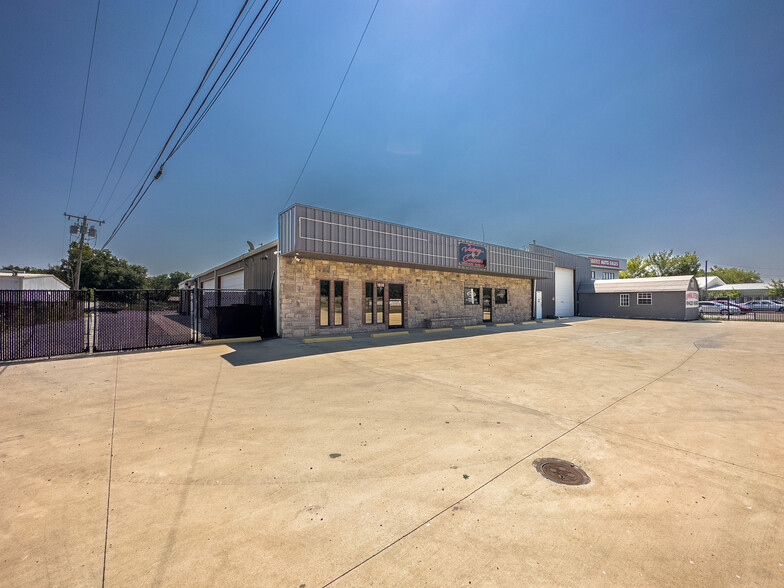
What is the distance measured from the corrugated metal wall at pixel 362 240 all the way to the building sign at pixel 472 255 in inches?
11.3

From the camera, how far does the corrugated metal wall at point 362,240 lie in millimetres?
12516

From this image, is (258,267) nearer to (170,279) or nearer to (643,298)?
(643,298)

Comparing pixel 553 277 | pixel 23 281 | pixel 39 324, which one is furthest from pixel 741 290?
pixel 23 281

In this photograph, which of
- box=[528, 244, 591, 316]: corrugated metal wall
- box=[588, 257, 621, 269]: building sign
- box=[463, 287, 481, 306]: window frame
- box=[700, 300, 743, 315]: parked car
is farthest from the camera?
box=[588, 257, 621, 269]: building sign

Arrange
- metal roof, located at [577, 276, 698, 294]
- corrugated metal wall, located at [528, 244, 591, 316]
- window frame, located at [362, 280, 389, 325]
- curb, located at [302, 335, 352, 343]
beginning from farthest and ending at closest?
corrugated metal wall, located at [528, 244, 591, 316], metal roof, located at [577, 276, 698, 294], window frame, located at [362, 280, 389, 325], curb, located at [302, 335, 352, 343]

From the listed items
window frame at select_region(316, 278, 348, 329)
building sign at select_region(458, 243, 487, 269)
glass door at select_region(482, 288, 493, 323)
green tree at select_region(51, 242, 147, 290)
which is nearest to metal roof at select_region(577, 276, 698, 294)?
glass door at select_region(482, 288, 493, 323)

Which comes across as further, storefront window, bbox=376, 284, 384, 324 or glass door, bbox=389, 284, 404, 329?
glass door, bbox=389, 284, 404, 329

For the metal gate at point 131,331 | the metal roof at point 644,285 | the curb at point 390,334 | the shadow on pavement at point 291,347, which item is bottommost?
the shadow on pavement at point 291,347

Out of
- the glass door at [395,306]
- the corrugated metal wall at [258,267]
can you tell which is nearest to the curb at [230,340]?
the corrugated metal wall at [258,267]

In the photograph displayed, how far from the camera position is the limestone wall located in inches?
558

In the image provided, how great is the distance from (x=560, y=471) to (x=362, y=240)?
39.7 ft

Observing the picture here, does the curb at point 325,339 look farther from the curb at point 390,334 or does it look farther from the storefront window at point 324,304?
the curb at point 390,334

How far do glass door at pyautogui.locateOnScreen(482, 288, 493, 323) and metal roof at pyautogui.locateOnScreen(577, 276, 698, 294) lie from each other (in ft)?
53.9

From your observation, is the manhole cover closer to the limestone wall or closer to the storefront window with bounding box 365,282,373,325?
the limestone wall
